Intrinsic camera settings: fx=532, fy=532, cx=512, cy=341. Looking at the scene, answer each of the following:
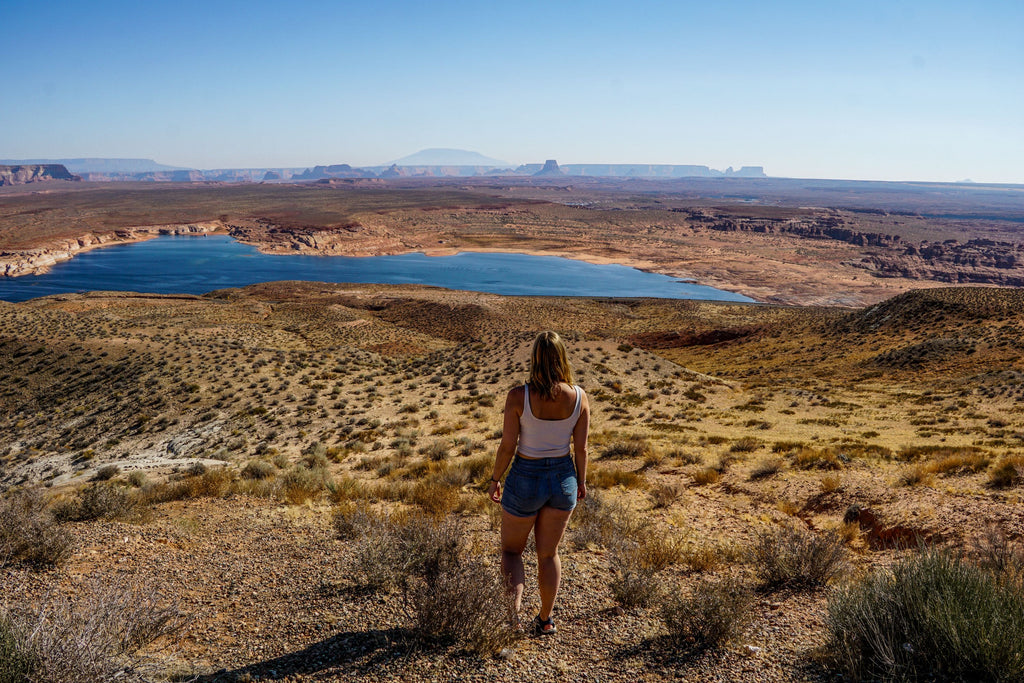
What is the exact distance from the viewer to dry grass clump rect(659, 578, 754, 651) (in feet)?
13.9

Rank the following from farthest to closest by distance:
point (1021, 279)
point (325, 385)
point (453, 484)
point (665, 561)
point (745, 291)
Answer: point (1021, 279) < point (745, 291) < point (325, 385) < point (453, 484) < point (665, 561)

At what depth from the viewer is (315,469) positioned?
1087 cm

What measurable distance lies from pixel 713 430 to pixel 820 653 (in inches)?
451

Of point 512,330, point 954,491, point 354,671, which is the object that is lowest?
point 512,330

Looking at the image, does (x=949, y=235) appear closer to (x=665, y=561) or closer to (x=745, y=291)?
(x=745, y=291)

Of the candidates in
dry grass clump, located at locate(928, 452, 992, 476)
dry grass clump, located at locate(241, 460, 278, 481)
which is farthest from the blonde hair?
dry grass clump, located at locate(928, 452, 992, 476)

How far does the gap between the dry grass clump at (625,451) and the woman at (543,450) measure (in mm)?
7717

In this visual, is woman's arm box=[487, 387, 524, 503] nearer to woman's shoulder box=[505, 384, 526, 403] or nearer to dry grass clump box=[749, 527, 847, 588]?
woman's shoulder box=[505, 384, 526, 403]

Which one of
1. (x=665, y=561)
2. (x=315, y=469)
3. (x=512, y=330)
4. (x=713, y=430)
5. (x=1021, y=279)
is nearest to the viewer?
(x=665, y=561)

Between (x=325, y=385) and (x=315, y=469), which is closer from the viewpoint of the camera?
(x=315, y=469)

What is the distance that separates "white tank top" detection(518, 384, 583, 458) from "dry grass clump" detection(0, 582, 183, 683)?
2838 mm

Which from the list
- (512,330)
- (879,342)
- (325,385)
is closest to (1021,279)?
(879,342)

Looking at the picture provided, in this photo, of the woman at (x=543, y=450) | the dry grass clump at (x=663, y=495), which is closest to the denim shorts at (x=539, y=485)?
the woman at (x=543, y=450)

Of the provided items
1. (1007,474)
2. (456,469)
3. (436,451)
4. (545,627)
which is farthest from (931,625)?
(436,451)
